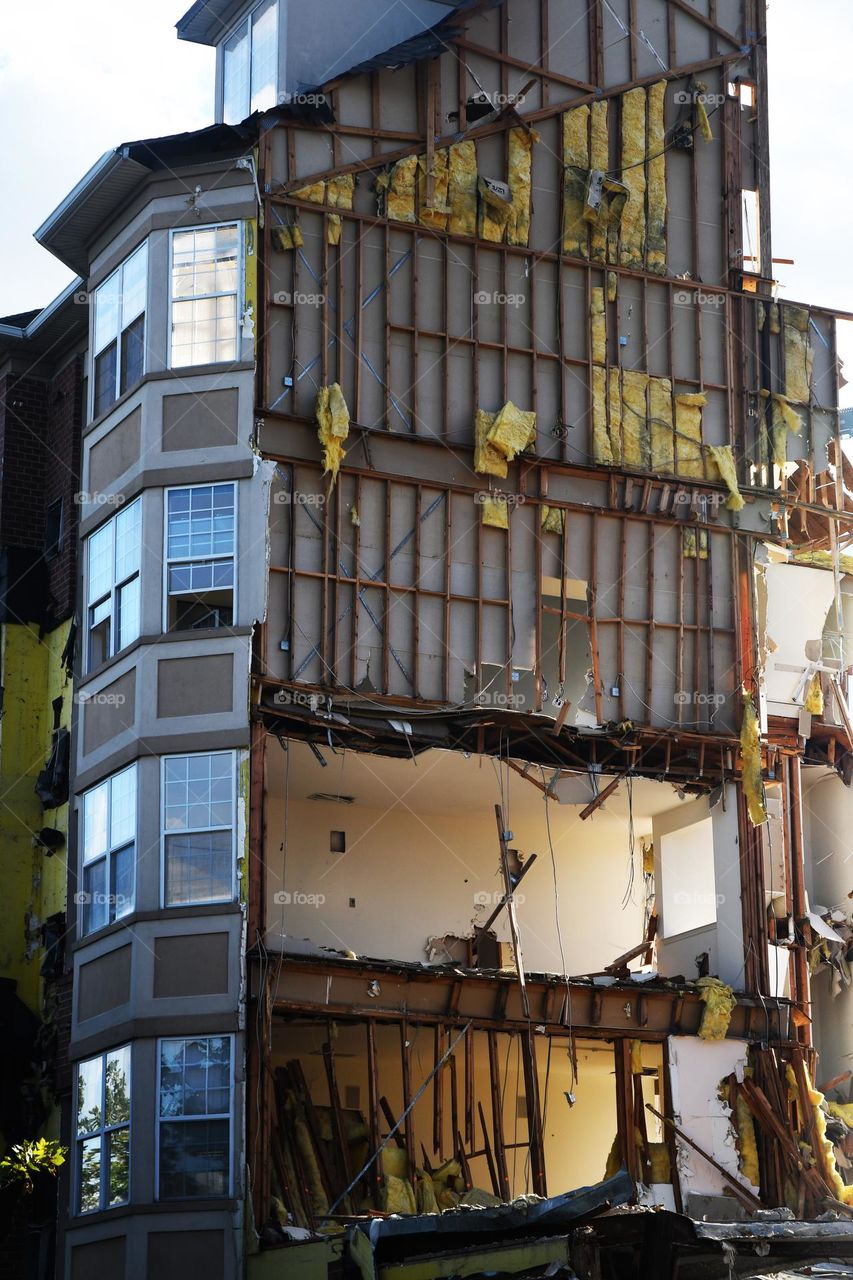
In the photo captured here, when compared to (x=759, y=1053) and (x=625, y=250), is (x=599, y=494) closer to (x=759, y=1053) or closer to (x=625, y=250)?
(x=625, y=250)

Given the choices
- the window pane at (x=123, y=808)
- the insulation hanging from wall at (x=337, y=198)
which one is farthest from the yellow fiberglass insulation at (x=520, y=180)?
the window pane at (x=123, y=808)

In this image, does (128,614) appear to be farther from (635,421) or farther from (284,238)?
(635,421)

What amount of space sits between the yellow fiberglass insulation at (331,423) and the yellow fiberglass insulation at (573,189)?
5.45 metres

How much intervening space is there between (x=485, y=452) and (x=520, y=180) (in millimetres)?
4761

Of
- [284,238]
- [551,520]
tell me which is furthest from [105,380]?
[551,520]

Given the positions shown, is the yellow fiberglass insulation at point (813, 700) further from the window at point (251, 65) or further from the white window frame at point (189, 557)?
the window at point (251, 65)

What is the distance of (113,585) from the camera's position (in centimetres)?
2825

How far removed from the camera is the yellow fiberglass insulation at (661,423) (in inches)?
1231

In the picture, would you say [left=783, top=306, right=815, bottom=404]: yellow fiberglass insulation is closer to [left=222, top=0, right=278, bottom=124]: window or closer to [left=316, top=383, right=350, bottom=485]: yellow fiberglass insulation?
[left=316, top=383, right=350, bottom=485]: yellow fiberglass insulation

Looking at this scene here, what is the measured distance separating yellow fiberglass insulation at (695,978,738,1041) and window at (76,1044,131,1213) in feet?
29.9

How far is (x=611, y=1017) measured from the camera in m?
29.2

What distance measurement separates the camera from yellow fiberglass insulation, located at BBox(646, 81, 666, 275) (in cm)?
3206

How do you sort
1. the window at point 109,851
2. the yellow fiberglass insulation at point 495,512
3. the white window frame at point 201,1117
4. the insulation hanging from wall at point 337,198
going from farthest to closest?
the yellow fiberglass insulation at point 495,512 → the insulation hanging from wall at point 337,198 → the window at point 109,851 → the white window frame at point 201,1117

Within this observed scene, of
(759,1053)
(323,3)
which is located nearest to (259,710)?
(759,1053)
